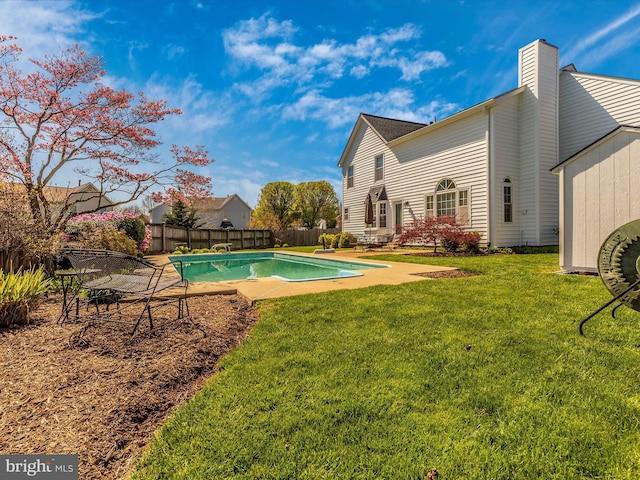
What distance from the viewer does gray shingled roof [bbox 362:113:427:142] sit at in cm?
1814

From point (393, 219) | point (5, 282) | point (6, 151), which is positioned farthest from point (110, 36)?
point (393, 219)

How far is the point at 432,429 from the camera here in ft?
5.83

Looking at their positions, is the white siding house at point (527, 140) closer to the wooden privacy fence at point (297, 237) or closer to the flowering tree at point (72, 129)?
the flowering tree at point (72, 129)

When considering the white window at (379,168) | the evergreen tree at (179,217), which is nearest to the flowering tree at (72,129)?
the white window at (379,168)

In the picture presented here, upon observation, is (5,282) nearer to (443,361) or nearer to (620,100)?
(443,361)

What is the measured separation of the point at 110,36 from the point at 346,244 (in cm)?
1343

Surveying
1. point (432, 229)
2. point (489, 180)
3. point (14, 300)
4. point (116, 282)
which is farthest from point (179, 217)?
point (116, 282)

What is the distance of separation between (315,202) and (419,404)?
31102 millimetres

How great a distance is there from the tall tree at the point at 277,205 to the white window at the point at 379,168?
14800mm

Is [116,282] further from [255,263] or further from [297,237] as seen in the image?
[297,237]

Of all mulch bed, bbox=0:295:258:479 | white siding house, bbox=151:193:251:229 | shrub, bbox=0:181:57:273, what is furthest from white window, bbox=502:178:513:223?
white siding house, bbox=151:193:251:229

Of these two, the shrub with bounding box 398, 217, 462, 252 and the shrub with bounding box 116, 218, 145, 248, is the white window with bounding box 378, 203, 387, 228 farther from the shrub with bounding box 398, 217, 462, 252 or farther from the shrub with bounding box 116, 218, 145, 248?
Result: the shrub with bounding box 116, 218, 145, 248

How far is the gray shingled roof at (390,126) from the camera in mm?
18141

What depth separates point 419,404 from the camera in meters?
2.01
